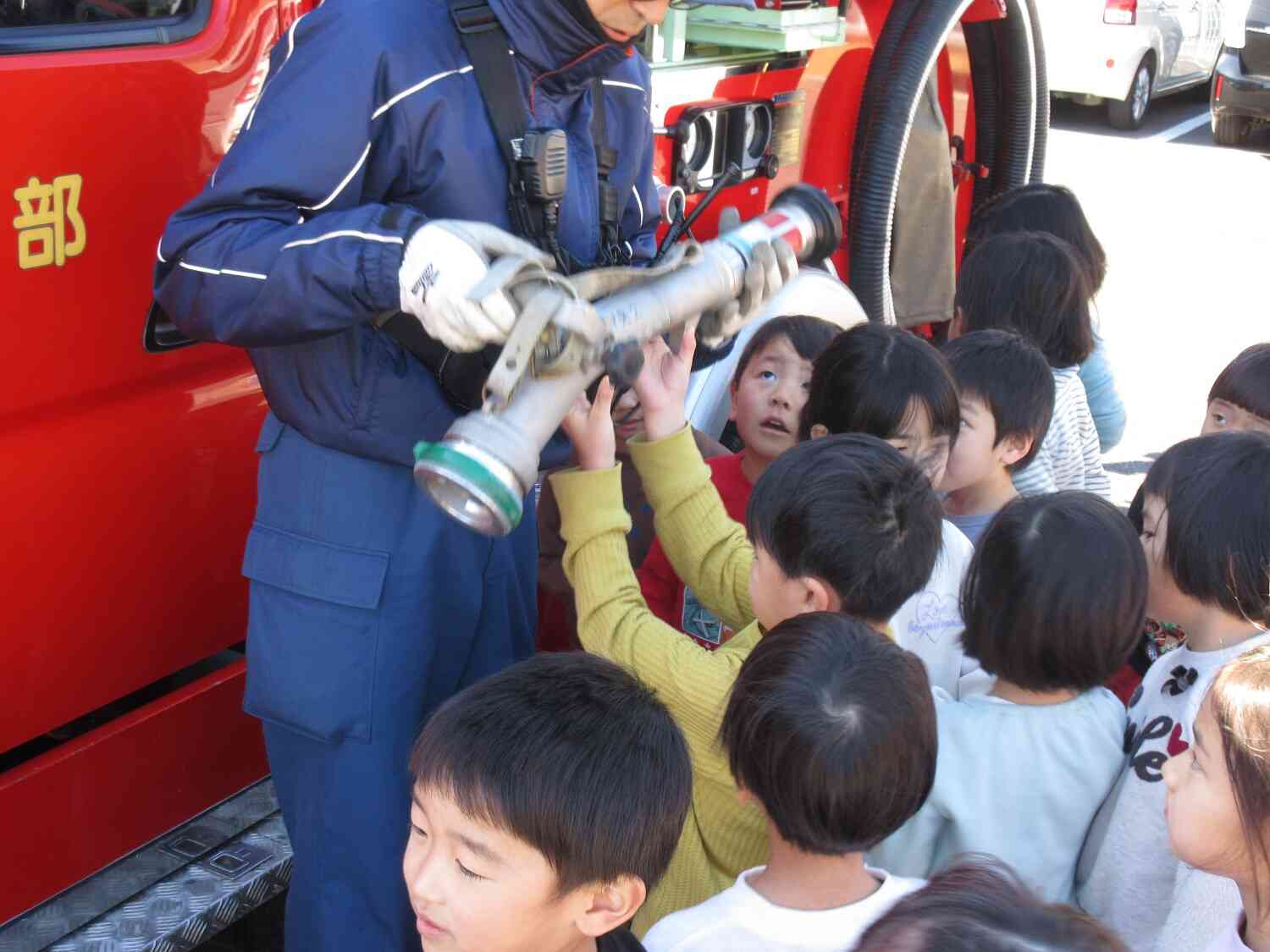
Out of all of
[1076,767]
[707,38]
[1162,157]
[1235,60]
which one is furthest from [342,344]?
[1235,60]

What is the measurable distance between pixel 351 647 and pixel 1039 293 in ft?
6.03

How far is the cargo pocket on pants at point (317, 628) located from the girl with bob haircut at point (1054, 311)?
1.69 meters

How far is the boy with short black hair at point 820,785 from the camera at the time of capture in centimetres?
159

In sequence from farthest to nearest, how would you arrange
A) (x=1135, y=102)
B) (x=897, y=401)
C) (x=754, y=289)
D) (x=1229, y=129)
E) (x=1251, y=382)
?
1. (x=1135, y=102)
2. (x=1229, y=129)
3. (x=1251, y=382)
4. (x=897, y=401)
5. (x=754, y=289)

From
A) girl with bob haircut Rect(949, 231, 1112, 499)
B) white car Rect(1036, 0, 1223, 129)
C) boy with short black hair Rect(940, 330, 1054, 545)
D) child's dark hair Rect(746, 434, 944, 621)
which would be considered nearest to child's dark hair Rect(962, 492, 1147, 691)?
child's dark hair Rect(746, 434, 944, 621)

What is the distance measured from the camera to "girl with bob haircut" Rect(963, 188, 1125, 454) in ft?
11.9

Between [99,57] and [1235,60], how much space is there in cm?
1087

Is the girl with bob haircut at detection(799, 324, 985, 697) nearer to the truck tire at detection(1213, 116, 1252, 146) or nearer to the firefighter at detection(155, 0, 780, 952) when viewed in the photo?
the firefighter at detection(155, 0, 780, 952)

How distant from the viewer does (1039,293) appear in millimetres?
Answer: 3229

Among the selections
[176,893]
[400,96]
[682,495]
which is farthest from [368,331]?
[176,893]

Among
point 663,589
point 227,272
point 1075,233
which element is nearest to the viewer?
point 227,272

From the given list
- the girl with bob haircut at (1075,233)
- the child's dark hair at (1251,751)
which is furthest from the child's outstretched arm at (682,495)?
the girl with bob haircut at (1075,233)

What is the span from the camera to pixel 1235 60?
11.2m

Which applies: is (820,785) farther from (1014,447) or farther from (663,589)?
(1014,447)
